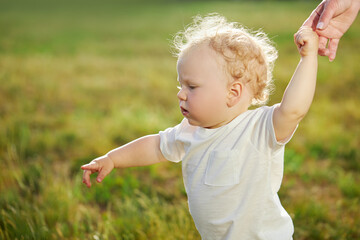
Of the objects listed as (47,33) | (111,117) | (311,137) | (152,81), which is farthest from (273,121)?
(47,33)

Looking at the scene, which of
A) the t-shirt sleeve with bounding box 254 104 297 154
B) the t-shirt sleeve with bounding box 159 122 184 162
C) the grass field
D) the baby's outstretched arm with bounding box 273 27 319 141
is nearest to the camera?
the baby's outstretched arm with bounding box 273 27 319 141

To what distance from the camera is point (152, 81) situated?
7.25 metres

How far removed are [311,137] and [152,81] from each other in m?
3.45

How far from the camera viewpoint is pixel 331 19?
1730 millimetres

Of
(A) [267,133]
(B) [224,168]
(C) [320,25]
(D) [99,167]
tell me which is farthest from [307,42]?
(D) [99,167]

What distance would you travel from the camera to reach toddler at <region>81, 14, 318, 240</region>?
164 cm

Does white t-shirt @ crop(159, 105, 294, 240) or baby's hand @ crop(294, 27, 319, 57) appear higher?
baby's hand @ crop(294, 27, 319, 57)

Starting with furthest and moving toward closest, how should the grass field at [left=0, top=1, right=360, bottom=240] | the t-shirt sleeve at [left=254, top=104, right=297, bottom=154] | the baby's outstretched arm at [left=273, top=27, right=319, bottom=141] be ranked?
the grass field at [left=0, top=1, right=360, bottom=240] → the t-shirt sleeve at [left=254, top=104, right=297, bottom=154] → the baby's outstretched arm at [left=273, top=27, right=319, bottom=141]

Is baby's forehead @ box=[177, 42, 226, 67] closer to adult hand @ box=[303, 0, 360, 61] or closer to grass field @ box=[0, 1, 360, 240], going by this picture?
adult hand @ box=[303, 0, 360, 61]

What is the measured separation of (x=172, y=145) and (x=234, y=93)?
42cm

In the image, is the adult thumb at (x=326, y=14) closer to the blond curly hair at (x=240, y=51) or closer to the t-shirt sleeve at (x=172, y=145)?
the blond curly hair at (x=240, y=51)

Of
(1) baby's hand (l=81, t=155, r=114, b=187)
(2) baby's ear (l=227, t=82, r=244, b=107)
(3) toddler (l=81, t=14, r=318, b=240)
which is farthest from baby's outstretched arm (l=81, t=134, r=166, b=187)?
(2) baby's ear (l=227, t=82, r=244, b=107)

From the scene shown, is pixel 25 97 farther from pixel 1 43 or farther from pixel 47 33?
pixel 47 33

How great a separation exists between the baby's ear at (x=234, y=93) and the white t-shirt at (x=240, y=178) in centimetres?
7
